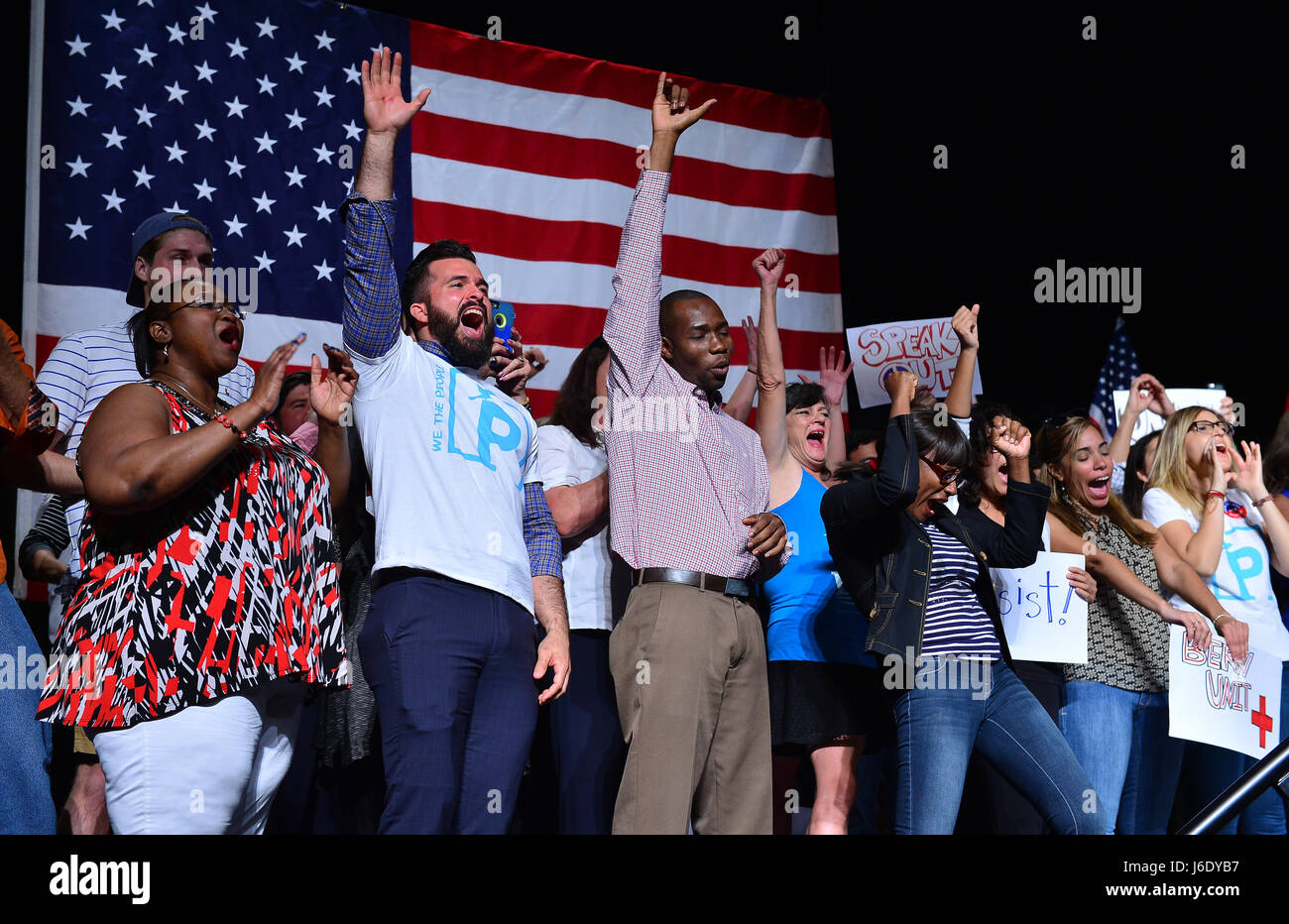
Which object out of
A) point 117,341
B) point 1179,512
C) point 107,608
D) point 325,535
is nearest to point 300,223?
point 117,341

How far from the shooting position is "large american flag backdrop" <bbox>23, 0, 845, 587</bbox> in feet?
16.2

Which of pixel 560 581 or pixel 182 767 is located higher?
pixel 560 581

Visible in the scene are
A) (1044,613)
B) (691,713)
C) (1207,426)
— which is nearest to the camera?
(691,713)

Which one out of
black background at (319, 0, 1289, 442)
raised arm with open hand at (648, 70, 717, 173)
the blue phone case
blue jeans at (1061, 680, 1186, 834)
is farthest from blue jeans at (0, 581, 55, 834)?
black background at (319, 0, 1289, 442)

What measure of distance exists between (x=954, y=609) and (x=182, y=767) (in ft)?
7.13

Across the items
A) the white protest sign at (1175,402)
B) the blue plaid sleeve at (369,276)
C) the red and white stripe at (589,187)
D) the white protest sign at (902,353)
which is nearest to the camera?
the blue plaid sleeve at (369,276)

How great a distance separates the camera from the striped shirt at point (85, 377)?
387 centimetres

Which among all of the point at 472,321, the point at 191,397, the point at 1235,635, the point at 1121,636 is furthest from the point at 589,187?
the point at 191,397

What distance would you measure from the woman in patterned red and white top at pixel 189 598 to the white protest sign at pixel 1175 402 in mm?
3937

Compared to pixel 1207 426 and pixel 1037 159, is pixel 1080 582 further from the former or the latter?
pixel 1037 159

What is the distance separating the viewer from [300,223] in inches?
212

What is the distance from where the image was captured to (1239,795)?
9.50 ft

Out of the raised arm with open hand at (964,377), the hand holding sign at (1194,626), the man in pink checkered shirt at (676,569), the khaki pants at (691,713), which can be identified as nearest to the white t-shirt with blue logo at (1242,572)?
the hand holding sign at (1194,626)

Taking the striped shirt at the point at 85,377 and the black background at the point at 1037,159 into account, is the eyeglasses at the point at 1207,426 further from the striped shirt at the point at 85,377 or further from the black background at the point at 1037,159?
the striped shirt at the point at 85,377
